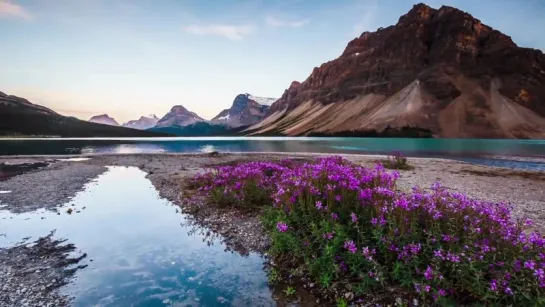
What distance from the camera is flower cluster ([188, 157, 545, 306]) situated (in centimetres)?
572

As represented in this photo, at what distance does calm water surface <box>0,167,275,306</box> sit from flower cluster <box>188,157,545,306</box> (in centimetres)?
172

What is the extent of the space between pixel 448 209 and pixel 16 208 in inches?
825

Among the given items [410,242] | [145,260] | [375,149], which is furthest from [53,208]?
[375,149]

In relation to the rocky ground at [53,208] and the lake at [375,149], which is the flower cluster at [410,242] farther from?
the lake at [375,149]

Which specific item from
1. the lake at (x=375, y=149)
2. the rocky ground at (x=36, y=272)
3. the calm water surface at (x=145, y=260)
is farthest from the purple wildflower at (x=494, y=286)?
the lake at (x=375, y=149)

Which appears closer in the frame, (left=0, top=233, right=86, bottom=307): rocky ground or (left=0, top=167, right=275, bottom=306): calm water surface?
(left=0, top=233, right=86, bottom=307): rocky ground

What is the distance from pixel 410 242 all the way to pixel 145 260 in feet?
26.4

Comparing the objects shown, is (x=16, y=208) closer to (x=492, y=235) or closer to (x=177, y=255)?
(x=177, y=255)

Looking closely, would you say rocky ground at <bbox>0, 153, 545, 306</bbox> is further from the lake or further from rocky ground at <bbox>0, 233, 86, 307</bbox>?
the lake

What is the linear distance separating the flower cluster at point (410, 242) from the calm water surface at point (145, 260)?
1720mm

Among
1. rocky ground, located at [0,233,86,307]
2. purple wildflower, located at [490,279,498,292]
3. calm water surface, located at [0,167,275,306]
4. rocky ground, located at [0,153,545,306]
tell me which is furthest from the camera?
rocky ground, located at [0,153,545,306]


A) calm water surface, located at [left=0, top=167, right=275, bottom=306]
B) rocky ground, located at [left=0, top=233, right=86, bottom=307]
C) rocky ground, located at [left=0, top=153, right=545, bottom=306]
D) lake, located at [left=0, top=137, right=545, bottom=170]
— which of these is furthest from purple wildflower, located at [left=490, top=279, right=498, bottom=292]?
lake, located at [left=0, top=137, right=545, bottom=170]

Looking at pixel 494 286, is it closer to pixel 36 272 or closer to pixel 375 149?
pixel 36 272

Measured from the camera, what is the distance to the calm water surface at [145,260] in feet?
25.3
